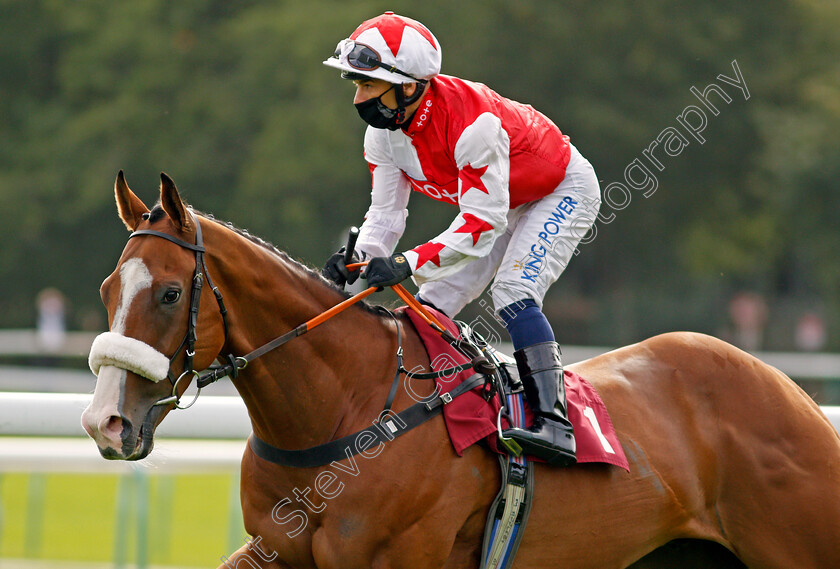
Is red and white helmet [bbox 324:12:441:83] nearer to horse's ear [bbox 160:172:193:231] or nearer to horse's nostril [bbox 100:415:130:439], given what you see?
horse's ear [bbox 160:172:193:231]

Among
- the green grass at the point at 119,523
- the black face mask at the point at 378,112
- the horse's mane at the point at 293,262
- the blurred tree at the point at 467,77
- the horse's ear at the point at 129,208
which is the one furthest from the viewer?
the blurred tree at the point at 467,77

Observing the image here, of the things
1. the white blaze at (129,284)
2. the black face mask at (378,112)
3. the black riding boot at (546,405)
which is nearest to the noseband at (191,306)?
the white blaze at (129,284)

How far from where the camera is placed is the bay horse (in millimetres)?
3334

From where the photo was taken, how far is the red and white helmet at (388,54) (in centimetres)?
386

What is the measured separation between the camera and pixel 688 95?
24.3 m

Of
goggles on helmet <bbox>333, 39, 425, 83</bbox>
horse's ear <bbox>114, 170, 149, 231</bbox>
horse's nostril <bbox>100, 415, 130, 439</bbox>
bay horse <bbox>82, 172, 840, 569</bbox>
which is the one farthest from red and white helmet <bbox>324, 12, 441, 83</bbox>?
horse's nostril <bbox>100, 415, 130, 439</bbox>

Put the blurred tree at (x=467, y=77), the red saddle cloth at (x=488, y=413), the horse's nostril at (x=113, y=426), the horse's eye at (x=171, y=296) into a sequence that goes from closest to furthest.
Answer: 1. the horse's nostril at (x=113, y=426)
2. the horse's eye at (x=171, y=296)
3. the red saddle cloth at (x=488, y=413)
4. the blurred tree at (x=467, y=77)

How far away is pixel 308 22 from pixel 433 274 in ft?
69.8

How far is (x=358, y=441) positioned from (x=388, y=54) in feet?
4.44

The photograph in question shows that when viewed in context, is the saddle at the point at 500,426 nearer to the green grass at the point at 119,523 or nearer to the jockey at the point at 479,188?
the jockey at the point at 479,188

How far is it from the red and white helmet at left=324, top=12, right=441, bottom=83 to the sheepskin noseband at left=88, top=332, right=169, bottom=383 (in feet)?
4.12

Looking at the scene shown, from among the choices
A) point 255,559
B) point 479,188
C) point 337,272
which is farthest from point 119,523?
point 479,188

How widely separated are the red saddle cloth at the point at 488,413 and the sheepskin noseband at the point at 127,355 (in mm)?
1067

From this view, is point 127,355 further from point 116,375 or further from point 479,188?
point 479,188
